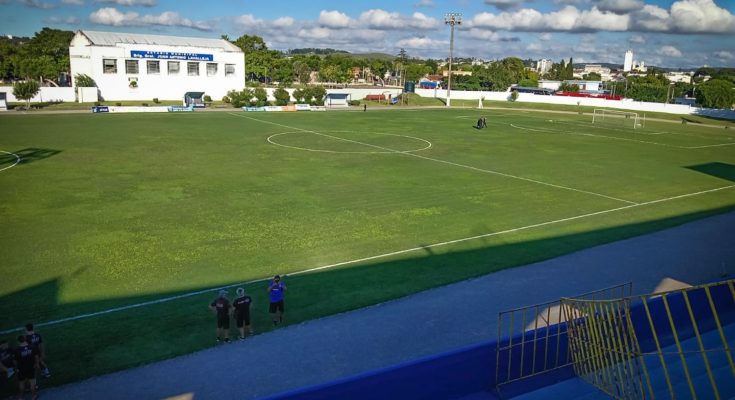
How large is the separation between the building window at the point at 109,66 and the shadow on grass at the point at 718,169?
6837 cm

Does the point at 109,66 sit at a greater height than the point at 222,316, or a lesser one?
greater

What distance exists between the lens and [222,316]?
1193 cm

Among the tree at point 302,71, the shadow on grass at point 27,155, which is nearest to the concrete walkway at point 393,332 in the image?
the shadow on grass at point 27,155

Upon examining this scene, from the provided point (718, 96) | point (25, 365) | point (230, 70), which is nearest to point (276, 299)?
point (25, 365)

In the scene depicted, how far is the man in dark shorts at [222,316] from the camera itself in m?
11.9

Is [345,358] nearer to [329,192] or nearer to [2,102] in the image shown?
[329,192]

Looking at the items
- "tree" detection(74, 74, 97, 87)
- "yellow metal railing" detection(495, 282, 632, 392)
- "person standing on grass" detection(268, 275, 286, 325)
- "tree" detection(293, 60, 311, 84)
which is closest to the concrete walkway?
"person standing on grass" detection(268, 275, 286, 325)

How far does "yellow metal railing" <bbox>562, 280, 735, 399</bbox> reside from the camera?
784 cm

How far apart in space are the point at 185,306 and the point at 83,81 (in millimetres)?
67446

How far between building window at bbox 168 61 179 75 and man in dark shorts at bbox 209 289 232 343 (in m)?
72.6

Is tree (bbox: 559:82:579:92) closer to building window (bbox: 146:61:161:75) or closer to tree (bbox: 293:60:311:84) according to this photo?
tree (bbox: 293:60:311:84)

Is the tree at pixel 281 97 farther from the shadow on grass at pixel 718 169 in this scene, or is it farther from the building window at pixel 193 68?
the shadow on grass at pixel 718 169

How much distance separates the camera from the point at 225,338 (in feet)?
39.9

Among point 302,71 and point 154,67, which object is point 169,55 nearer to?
point 154,67
